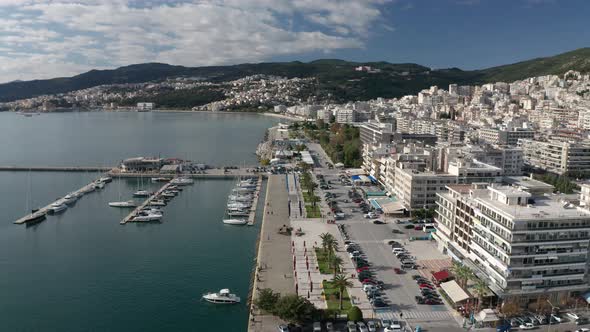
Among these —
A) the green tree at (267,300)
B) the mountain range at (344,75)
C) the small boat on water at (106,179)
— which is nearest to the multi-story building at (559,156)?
the green tree at (267,300)

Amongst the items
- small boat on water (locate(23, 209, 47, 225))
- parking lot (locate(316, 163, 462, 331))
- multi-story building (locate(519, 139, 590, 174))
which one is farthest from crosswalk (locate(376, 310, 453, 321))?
multi-story building (locate(519, 139, 590, 174))

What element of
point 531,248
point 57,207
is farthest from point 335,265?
point 57,207

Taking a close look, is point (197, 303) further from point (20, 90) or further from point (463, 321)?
point (20, 90)

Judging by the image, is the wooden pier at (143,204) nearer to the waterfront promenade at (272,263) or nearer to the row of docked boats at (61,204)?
the row of docked boats at (61,204)

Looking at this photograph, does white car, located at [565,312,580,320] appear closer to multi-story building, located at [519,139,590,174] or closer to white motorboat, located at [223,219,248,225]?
white motorboat, located at [223,219,248,225]

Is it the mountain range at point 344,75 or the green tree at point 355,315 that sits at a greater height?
the mountain range at point 344,75

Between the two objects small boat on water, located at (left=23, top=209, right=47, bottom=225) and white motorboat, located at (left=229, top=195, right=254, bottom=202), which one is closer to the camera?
small boat on water, located at (left=23, top=209, right=47, bottom=225)
